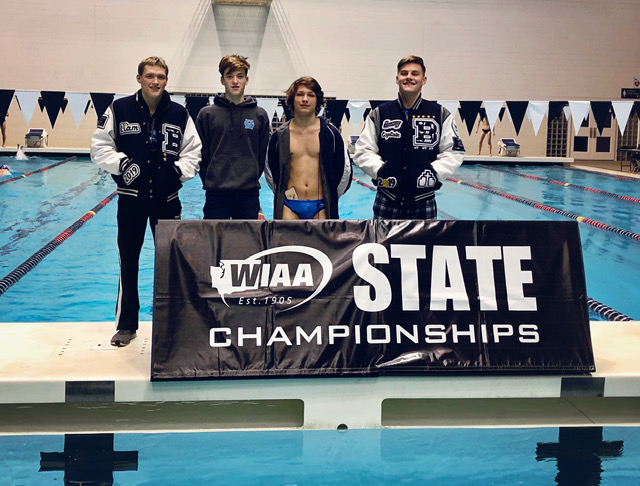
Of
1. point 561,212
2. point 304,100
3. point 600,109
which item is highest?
point 600,109

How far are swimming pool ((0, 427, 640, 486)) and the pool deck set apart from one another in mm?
64

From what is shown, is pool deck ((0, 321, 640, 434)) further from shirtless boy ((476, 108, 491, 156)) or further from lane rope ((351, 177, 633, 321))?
shirtless boy ((476, 108, 491, 156))

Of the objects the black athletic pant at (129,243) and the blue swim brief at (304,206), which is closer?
the black athletic pant at (129,243)

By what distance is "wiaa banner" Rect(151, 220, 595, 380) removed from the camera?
303 cm

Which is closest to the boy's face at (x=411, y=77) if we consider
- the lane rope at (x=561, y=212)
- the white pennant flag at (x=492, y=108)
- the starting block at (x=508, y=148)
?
the lane rope at (x=561, y=212)

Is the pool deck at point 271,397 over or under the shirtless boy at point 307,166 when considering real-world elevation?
under

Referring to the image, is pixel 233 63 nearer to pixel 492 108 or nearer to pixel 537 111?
pixel 492 108

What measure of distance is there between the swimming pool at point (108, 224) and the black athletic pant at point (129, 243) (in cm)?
153

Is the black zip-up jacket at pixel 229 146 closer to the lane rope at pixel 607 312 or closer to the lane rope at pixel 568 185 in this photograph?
the lane rope at pixel 607 312

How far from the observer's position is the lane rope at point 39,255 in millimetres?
5617

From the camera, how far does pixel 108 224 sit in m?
8.70

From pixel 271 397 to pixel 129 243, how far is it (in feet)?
3.62

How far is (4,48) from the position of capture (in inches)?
747

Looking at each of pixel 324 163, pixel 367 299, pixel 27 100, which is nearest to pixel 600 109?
pixel 324 163
